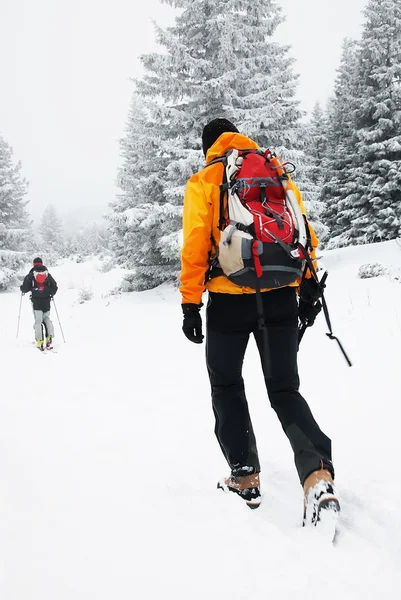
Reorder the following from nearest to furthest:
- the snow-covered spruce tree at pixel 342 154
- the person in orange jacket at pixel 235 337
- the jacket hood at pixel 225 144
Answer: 1. the person in orange jacket at pixel 235 337
2. the jacket hood at pixel 225 144
3. the snow-covered spruce tree at pixel 342 154

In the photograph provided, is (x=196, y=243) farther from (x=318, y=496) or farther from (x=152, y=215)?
(x=152, y=215)

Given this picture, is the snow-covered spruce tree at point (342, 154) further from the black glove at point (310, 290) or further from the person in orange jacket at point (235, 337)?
the person in orange jacket at point (235, 337)

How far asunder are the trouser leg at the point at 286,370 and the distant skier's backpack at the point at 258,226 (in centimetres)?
16

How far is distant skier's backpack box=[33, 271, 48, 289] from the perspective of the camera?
10.2 m

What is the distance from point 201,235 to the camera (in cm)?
232

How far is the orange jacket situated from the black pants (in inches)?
3.5

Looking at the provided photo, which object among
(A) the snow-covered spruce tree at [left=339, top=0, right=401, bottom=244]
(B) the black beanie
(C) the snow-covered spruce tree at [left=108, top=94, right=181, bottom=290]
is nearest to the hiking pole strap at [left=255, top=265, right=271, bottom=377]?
(B) the black beanie

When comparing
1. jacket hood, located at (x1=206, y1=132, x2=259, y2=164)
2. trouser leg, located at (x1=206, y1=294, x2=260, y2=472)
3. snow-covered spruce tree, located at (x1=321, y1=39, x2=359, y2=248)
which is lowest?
trouser leg, located at (x1=206, y1=294, x2=260, y2=472)

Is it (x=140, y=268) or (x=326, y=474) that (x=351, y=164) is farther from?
(x=326, y=474)

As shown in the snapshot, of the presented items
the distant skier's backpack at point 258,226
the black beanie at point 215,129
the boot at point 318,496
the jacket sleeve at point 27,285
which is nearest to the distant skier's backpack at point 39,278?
the jacket sleeve at point 27,285

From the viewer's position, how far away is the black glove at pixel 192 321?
2416 millimetres

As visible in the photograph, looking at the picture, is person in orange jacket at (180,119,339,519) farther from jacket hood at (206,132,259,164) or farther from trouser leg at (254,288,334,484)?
jacket hood at (206,132,259,164)

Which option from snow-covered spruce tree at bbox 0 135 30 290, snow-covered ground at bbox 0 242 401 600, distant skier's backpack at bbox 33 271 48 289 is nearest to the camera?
snow-covered ground at bbox 0 242 401 600

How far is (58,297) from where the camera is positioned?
25.1m
